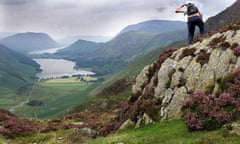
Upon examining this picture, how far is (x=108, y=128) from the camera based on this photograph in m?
33.2

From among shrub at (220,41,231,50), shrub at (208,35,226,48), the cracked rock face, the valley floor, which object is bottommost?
the valley floor

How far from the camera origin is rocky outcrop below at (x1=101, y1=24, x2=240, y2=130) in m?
26.1

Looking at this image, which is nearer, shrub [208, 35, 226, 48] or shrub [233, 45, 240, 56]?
shrub [233, 45, 240, 56]

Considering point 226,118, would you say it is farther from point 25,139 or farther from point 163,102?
point 25,139

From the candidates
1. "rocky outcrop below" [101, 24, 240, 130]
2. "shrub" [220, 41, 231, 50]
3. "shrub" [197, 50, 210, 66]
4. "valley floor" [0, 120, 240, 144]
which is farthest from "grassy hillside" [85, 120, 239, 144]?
"shrub" [220, 41, 231, 50]

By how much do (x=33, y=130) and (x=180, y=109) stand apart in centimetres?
2318

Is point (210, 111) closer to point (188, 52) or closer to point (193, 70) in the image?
point (193, 70)

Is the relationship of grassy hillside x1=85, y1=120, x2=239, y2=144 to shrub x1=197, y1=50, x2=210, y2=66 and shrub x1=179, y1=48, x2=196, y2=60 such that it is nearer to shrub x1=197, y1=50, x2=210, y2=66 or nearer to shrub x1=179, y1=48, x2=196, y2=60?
shrub x1=197, y1=50, x2=210, y2=66

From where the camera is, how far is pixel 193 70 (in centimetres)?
2812

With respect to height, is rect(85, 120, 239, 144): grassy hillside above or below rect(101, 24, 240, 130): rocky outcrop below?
below

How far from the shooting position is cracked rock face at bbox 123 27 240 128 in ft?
85.4

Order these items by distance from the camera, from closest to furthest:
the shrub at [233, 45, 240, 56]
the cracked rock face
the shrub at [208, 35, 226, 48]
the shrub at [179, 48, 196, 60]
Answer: the shrub at [233, 45, 240, 56]
the cracked rock face
the shrub at [208, 35, 226, 48]
the shrub at [179, 48, 196, 60]

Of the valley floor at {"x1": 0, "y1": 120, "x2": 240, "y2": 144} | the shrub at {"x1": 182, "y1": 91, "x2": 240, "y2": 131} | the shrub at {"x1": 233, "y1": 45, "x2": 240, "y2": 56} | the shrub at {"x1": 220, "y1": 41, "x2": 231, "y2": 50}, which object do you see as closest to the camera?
the valley floor at {"x1": 0, "y1": 120, "x2": 240, "y2": 144}

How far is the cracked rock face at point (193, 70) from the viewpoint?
85.4 ft
